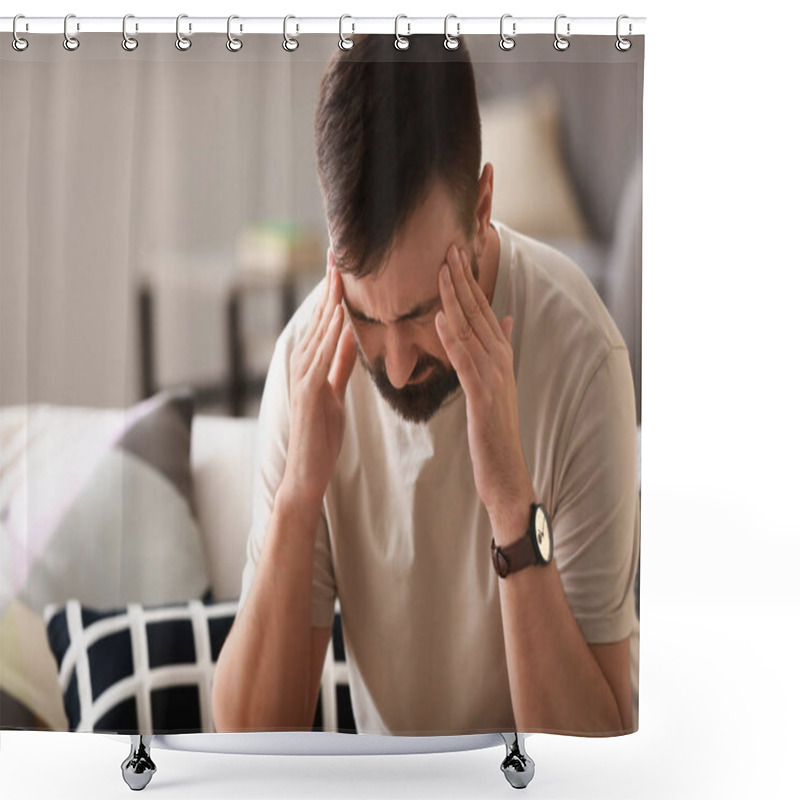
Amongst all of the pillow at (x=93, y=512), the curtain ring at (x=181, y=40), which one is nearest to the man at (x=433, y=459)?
the pillow at (x=93, y=512)

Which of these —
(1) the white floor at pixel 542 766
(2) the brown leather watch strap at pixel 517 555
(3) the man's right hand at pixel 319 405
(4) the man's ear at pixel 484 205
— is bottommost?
(1) the white floor at pixel 542 766

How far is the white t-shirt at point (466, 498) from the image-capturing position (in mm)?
1942

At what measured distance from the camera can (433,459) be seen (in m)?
1.95

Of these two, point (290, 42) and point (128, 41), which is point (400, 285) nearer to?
point (290, 42)

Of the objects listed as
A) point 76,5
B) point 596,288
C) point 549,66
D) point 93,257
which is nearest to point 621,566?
point 596,288

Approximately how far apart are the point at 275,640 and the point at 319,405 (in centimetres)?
45

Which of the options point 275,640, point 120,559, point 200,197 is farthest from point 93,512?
point 200,197

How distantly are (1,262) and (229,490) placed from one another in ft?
1.99

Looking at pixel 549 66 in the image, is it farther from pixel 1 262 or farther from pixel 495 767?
pixel 495 767

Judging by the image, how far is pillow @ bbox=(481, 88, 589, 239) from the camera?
1.92 metres

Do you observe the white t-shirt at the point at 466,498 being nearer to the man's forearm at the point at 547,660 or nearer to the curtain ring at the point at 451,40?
the man's forearm at the point at 547,660

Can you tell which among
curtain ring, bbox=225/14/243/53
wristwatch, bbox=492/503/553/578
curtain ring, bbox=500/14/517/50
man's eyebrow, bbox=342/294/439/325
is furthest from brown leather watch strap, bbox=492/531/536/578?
curtain ring, bbox=225/14/243/53

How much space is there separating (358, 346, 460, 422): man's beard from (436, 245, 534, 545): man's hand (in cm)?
3

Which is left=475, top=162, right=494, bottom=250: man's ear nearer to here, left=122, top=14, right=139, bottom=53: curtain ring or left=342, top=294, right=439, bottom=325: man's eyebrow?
left=342, top=294, right=439, bottom=325: man's eyebrow
